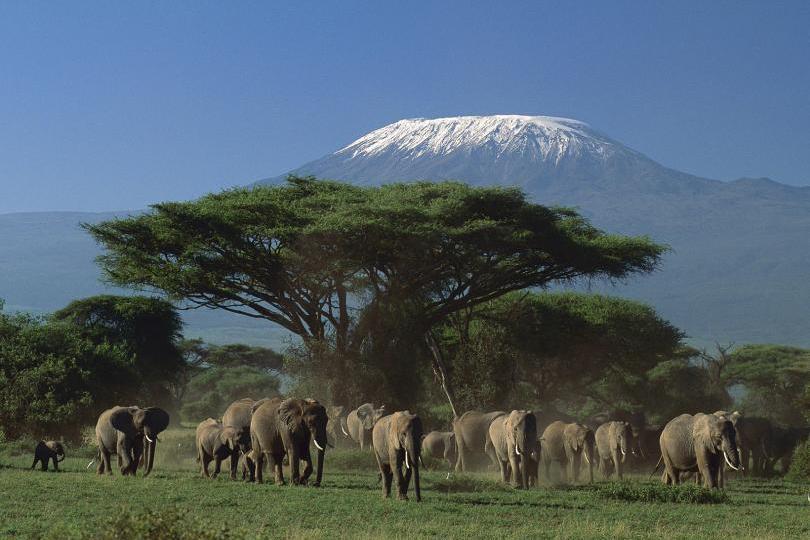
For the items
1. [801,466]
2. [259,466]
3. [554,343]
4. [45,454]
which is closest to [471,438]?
[801,466]

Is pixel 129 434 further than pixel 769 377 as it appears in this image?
No

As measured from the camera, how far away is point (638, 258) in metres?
45.6

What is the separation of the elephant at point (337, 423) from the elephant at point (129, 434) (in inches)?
573

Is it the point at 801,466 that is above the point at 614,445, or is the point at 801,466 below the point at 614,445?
below

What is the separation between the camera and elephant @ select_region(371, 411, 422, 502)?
71.3ft

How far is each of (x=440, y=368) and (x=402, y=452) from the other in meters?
25.0

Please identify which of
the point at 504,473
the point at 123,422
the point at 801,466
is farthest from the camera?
the point at 801,466

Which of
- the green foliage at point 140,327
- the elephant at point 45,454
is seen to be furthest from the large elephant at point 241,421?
the green foliage at point 140,327

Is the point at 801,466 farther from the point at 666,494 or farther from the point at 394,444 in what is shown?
the point at 394,444

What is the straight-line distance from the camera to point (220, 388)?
74250mm

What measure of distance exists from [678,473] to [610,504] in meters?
5.19

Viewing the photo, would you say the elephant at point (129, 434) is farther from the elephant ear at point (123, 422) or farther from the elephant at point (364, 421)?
the elephant at point (364, 421)

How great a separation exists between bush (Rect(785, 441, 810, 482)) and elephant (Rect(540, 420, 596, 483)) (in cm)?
646

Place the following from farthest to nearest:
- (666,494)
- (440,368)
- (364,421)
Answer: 1. (440,368)
2. (364,421)
3. (666,494)
